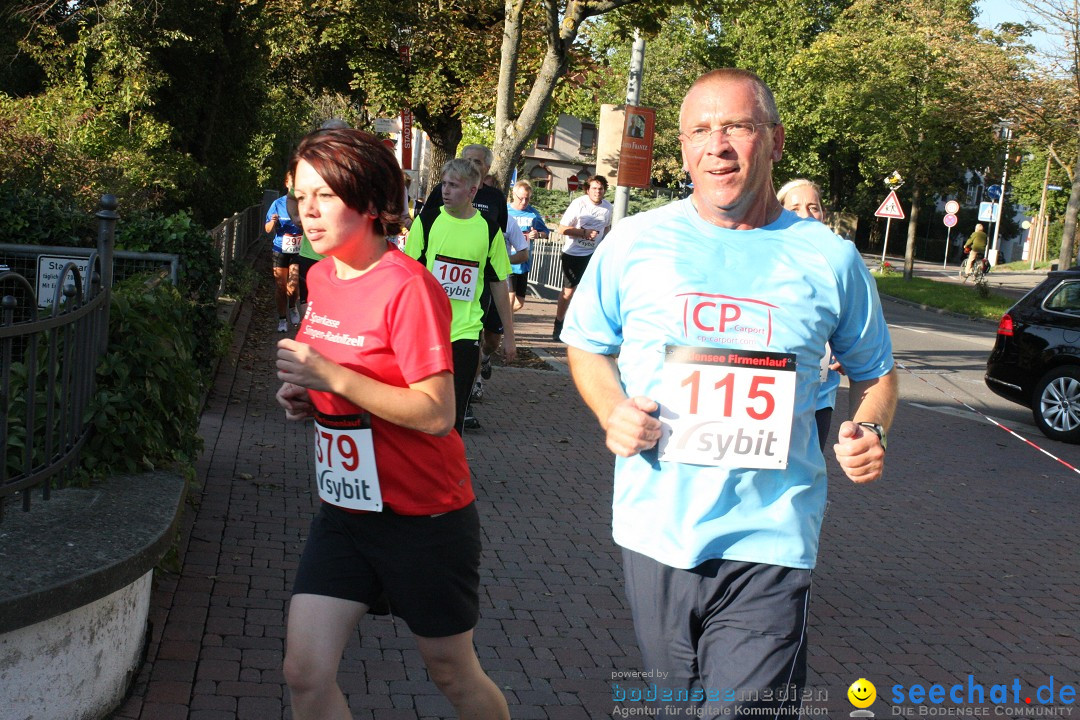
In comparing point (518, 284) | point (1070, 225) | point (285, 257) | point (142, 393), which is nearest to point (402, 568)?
point (142, 393)

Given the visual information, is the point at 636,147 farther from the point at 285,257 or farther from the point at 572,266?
the point at 285,257

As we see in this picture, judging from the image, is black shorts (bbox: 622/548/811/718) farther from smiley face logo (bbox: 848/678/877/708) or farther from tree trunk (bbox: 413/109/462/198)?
tree trunk (bbox: 413/109/462/198)

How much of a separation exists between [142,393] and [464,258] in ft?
9.13

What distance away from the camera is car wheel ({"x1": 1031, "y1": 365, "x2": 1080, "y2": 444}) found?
1149cm

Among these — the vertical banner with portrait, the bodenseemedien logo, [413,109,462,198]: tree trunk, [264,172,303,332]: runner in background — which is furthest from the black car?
[413,109,462,198]: tree trunk

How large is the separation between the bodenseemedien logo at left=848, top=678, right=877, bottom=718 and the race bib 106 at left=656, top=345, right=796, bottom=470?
2.00m

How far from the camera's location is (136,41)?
1753cm

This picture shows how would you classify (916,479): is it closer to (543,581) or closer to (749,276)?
(543,581)

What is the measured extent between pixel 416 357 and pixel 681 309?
0.68 metres

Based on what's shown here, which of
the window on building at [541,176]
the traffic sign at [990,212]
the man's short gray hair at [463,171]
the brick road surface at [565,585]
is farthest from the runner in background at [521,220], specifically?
the window on building at [541,176]

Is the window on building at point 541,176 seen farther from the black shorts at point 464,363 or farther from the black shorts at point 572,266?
the black shorts at point 464,363

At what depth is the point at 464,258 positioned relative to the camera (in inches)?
281

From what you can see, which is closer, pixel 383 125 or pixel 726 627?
pixel 726 627

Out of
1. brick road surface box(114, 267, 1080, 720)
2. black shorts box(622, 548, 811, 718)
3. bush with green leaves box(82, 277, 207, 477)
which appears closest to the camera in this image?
black shorts box(622, 548, 811, 718)
